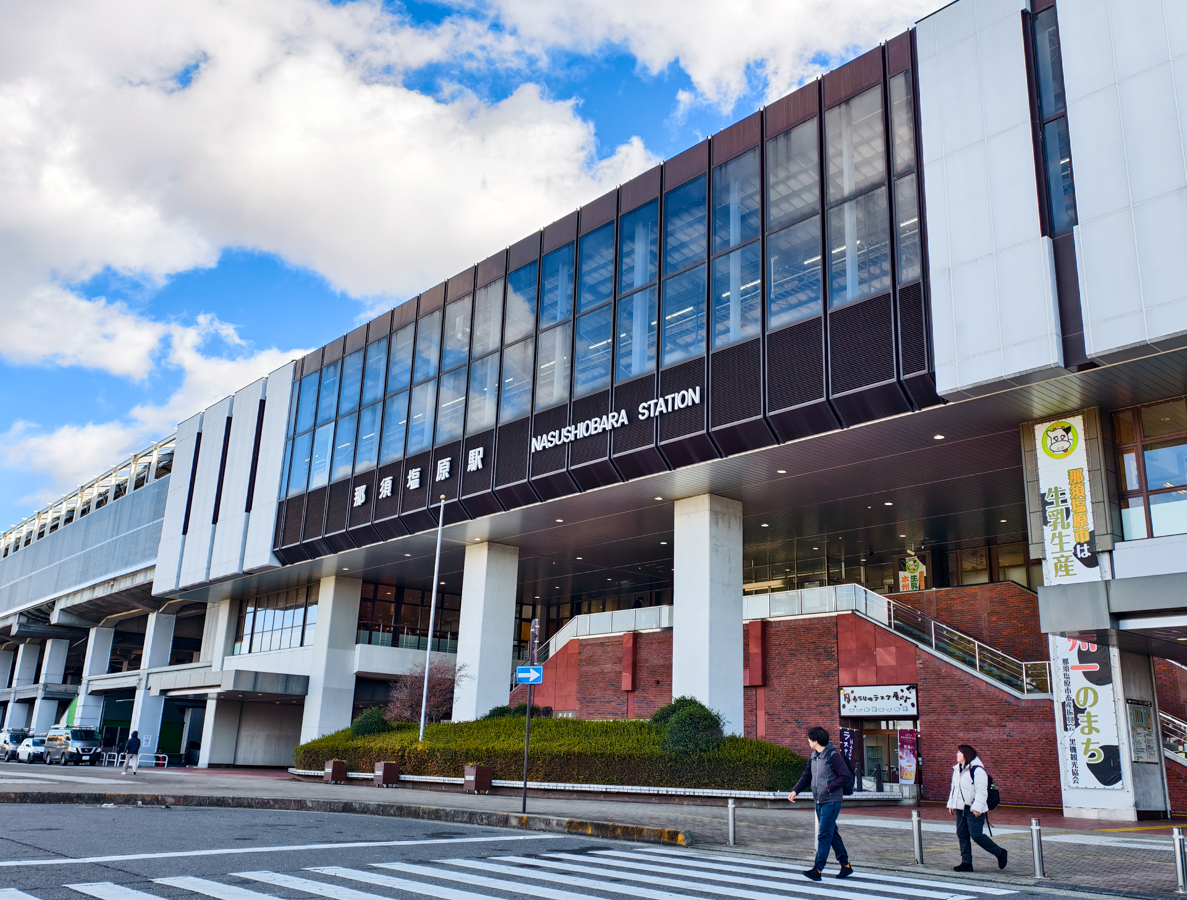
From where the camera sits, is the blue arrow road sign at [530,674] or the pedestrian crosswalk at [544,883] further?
the blue arrow road sign at [530,674]

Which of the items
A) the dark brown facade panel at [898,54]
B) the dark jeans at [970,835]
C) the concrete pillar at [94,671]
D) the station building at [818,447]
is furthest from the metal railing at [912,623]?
the concrete pillar at [94,671]

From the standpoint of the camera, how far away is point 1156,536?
19.4 metres

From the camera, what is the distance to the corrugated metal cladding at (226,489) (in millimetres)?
43219

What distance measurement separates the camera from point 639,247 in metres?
28.8

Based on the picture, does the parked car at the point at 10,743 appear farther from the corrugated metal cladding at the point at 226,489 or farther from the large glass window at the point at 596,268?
the large glass window at the point at 596,268

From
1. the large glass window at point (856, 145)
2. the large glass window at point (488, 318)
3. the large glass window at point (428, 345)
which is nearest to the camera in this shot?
the large glass window at point (856, 145)

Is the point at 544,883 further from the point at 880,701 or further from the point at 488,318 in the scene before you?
the point at 488,318

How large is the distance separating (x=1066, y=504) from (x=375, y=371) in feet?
88.4

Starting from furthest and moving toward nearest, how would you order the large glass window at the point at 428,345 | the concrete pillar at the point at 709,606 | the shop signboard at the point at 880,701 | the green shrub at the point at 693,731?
1. the large glass window at the point at 428,345
2. the shop signboard at the point at 880,701
3. the concrete pillar at the point at 709,606
4. the green shrub at the point at 693,731

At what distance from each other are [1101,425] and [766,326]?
8.01 metres

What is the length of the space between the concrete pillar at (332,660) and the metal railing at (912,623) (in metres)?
20.2

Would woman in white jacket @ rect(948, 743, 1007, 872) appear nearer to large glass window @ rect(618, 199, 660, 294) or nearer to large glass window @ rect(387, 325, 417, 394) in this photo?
large glass window @ rect(618, 199, 660, 294)

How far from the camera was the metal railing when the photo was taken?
83.1 ft

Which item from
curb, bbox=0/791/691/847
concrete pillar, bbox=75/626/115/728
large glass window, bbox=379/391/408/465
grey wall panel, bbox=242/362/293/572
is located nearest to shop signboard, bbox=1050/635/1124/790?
curb, bbox=0/791/691/847
